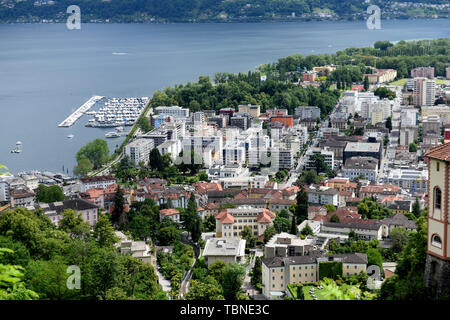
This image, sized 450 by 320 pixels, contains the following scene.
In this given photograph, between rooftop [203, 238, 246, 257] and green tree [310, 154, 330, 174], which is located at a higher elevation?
green tree [310, 154, 330, 174]

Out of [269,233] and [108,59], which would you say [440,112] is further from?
[108,59]

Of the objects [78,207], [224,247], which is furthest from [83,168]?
[224,247]

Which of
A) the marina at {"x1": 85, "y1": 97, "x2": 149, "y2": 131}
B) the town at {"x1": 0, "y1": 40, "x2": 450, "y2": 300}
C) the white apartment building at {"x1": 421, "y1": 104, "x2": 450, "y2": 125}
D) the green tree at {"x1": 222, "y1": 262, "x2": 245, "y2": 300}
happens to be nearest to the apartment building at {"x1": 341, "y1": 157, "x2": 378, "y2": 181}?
the town at {"x1": 0, "y1": 40, "x2": 450, "y2": 300}

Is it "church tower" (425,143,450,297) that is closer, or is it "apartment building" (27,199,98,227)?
"church tower" (425,143,450,297)

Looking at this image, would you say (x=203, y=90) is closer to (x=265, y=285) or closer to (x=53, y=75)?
(x=53, y=75)

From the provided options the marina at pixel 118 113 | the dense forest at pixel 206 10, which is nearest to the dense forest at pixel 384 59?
the marina at pixel 118 113

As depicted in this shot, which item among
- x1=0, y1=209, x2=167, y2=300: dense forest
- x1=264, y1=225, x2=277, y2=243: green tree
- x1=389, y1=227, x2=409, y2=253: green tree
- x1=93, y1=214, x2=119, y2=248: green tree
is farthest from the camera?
x1=264, y1=225, x2=277, y2=243: green tree

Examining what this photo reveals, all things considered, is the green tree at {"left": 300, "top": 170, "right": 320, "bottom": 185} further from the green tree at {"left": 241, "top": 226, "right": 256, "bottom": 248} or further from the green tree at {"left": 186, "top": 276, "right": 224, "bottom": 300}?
the green tree at {"left": 186, "top": 276, "right": 224, "bottom": 300}
